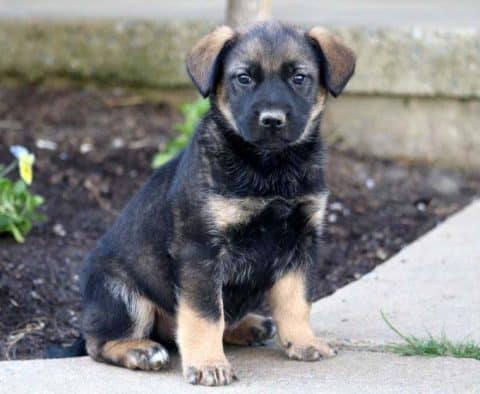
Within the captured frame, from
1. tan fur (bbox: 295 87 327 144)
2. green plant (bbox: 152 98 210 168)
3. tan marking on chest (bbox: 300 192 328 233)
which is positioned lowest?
green plant (bbox: 152 98 210 168)

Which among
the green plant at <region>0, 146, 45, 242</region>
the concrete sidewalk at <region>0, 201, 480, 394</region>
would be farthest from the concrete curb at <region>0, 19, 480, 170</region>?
the green plant at <region>0, 146, 45, 242</region>

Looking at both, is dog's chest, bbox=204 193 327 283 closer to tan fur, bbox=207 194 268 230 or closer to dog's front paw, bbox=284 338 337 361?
tan fur, bbox=207 194 268 230

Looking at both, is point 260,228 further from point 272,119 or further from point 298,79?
point 298,79

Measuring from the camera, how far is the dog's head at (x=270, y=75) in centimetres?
407

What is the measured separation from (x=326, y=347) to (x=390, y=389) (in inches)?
22.7

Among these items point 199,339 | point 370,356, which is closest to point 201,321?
point 199,339

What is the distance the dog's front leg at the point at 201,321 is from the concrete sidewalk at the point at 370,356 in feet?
0.27

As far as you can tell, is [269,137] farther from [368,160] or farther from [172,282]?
[368,160]

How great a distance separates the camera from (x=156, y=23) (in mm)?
8055

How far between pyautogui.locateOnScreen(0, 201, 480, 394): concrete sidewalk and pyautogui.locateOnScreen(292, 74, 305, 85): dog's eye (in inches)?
44.4

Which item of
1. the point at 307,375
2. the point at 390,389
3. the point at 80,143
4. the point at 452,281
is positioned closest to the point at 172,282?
the point at 307,375

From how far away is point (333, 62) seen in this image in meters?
4.29

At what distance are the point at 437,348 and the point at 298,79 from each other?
122cm

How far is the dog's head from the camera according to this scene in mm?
4070
